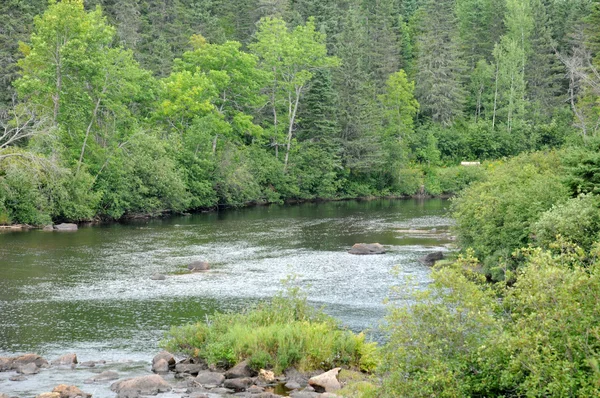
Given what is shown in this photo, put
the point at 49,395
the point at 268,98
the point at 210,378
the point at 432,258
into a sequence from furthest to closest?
the point at 268,98 → the point at 432,258 → the point at 210,378 → the point at 49,395

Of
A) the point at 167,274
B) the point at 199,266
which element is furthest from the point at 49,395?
the point at 199,266

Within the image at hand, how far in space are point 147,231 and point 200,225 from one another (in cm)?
565

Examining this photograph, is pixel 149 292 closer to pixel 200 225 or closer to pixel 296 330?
pixel 296 330

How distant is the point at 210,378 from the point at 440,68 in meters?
87.4

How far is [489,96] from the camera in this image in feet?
353

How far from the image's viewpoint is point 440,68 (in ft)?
344

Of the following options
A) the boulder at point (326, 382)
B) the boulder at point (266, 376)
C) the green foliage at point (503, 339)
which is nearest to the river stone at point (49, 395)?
the boulder at point (266, 376)

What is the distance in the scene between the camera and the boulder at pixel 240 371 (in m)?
23.9

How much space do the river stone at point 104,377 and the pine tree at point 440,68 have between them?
86125mm

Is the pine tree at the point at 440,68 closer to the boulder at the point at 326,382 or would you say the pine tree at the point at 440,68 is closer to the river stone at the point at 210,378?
the boulder at the point at 326,382

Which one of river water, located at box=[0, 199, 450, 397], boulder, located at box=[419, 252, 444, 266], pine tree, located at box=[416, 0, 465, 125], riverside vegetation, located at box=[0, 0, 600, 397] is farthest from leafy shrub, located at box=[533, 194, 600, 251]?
pine tree, located at box=[416, 0, 465, 125]

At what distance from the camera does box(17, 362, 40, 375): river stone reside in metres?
24.3

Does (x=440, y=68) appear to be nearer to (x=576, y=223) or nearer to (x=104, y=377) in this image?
(x=576, y=223)

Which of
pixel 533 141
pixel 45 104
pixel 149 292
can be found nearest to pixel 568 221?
pixel 149 292
